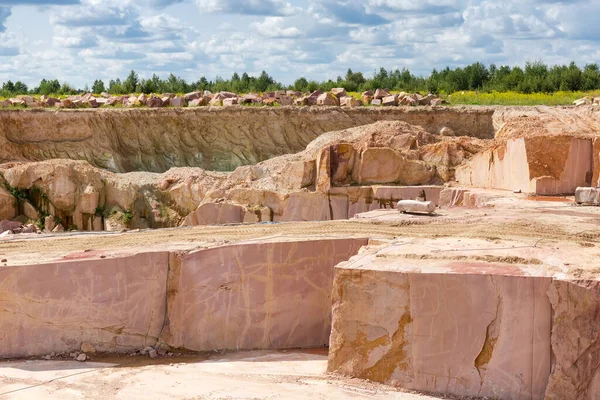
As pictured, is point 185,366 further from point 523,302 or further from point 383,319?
point 523,302

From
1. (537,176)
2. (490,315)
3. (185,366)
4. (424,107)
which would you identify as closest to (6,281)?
(185,366)

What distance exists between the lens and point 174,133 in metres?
31.9

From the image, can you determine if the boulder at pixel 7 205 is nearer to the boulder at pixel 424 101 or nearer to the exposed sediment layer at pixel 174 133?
the exposed sediment layer at pixel 174 133

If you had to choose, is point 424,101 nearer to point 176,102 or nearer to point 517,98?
point 517,98

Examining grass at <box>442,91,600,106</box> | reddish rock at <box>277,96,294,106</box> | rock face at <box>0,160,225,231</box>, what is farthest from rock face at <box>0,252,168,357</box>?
grass at <box>442,91,600,106</box>

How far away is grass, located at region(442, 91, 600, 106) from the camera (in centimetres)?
3122

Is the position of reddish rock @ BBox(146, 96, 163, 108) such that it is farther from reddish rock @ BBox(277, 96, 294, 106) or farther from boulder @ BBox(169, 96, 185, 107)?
reddish rock @ BBox(277, 96, 294, 106)

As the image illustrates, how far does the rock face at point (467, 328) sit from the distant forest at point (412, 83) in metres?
31.3

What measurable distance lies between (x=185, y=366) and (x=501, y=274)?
3400 mm

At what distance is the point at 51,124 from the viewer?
30.9 meters

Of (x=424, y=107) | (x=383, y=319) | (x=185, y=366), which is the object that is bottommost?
(x=185, y=366)

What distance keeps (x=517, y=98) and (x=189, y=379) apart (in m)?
27.5

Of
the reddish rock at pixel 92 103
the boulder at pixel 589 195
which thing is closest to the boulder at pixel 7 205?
the reddish rock at pixel 92 103

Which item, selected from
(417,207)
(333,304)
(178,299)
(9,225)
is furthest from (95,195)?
(333,304)
